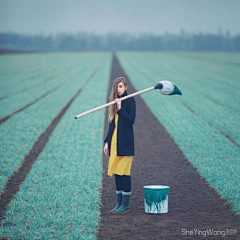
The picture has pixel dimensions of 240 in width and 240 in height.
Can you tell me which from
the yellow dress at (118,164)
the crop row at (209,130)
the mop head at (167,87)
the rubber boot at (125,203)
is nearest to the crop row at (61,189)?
the rubber boot at (125,203)

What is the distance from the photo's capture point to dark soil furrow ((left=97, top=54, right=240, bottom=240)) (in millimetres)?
4512

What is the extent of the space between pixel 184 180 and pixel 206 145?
3.19m

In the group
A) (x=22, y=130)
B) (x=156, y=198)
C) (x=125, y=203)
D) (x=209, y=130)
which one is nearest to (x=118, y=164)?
(x=125, y=203)

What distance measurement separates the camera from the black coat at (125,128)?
4.96m

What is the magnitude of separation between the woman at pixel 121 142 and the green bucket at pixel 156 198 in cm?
30

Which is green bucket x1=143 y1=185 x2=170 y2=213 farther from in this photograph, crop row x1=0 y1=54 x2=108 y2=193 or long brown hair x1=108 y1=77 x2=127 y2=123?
crop row x1=0 y1=54 x2=108 y2=193

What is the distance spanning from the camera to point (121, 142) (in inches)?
197

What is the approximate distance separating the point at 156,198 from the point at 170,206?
61 centimetres

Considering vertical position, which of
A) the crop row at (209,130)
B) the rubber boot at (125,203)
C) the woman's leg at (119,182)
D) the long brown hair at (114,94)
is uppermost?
the long brown hair at (114,94)

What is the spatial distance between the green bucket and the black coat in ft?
2.07

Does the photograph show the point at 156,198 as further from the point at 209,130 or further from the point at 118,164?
the point at 209,130

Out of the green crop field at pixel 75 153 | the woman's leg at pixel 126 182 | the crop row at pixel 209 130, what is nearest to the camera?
the green crop field at pixel 75 153

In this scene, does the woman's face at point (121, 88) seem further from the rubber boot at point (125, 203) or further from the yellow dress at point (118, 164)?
the rubber boot at point (125, 203)

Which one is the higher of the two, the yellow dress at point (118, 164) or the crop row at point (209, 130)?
the yellow dress at point (118, 164)
